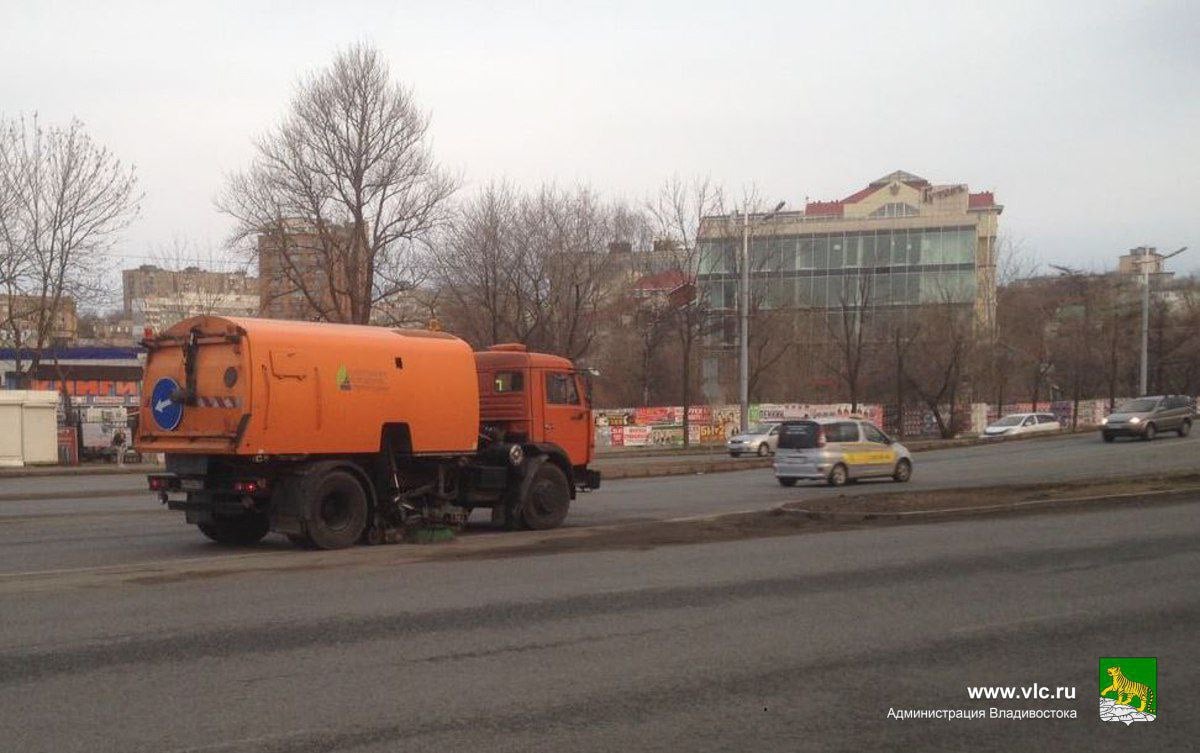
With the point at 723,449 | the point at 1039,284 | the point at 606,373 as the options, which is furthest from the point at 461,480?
the point at 1039,284

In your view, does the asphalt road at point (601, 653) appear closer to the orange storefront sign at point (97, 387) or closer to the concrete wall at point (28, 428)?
the concrete wall at point (28, 428)

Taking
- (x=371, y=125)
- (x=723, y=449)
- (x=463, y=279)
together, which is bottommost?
(x=723, y=449)

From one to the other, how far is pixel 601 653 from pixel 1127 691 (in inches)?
147

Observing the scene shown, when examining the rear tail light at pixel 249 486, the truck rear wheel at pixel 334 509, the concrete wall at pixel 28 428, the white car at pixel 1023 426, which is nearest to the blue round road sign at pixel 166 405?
the rear tail light at pixel 249 486

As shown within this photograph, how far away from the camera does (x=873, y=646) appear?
910 centimetres

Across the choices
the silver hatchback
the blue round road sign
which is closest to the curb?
the silver hatchback

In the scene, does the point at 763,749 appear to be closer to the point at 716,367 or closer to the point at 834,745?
the point at 834,745

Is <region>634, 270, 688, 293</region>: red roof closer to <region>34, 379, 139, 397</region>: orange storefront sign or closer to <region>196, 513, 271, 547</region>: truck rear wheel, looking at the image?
<region>34, 379, 139, 397</region>: orange storefront sign

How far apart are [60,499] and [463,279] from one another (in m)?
32.9

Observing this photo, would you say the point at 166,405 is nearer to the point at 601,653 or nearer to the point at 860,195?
the point at 601,653

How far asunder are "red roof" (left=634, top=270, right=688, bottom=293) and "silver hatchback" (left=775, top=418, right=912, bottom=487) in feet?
99.4

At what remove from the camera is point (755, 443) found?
4612cm

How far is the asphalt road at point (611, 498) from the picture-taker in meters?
15.6

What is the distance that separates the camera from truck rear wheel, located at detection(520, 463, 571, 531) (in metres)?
18.5
